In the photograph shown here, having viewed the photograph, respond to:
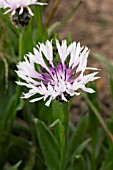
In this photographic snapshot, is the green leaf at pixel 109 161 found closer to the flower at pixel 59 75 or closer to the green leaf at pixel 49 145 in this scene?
the green leaf at pixel 49 145

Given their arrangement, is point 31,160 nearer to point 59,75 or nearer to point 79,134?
point 79,134

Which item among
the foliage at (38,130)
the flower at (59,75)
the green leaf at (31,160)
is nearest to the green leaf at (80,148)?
the foliage at (38,130)

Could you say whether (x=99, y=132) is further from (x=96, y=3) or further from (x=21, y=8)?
(x=96, y=3)

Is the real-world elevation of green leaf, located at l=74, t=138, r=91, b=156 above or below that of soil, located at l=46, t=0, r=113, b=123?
below

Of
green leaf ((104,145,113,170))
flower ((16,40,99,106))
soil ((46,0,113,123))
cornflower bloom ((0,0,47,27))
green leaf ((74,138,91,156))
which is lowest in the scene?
green leaf ((104,145,113,170))

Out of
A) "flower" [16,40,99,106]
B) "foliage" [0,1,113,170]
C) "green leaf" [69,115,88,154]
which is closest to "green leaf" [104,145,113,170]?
"foliage" [0,1,113,170]

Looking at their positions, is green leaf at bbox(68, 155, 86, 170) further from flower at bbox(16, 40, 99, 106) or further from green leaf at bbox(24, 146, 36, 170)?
flower at bbox(16, 40, 99, 106)
